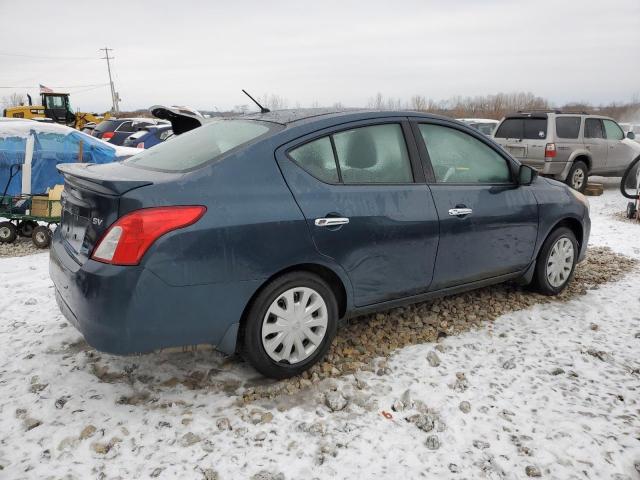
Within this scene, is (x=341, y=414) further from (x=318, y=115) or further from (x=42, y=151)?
(x=42, y=151)

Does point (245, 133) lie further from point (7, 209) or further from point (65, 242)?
point (7, 209)

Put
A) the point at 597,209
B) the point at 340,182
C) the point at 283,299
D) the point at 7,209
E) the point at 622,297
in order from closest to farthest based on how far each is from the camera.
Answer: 1. the point at 283,299
2. the point at 340,182
3. the point at 622,297
4. the point at 7,209
5. the point at 597,209

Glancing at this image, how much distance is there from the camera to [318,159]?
9.84ft

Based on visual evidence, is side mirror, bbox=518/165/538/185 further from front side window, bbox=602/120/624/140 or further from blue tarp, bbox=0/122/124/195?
front side window, bbox=602/120/624/140

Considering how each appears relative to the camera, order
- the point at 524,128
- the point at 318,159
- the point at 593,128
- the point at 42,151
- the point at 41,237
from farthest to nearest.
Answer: the point at 593,128 < the point at 524,128 < the point at 42,151 < the point at 41,237 < the point at 318,159

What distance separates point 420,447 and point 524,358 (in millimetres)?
1304

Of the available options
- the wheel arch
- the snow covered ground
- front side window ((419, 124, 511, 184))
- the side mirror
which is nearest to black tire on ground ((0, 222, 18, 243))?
the snow covered ground

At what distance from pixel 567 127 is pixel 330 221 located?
10266 mm

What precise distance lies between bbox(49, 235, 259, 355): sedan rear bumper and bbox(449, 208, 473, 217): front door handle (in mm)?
1587

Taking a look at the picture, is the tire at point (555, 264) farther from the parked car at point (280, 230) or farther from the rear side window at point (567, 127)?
the rear side window at point (567, 127)

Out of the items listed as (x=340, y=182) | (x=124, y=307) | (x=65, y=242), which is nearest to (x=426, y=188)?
(x=340, y=182)

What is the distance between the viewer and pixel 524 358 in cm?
336

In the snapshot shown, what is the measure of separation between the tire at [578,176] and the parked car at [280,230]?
8.26 metres

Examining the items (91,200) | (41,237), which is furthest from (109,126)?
(91,200)
